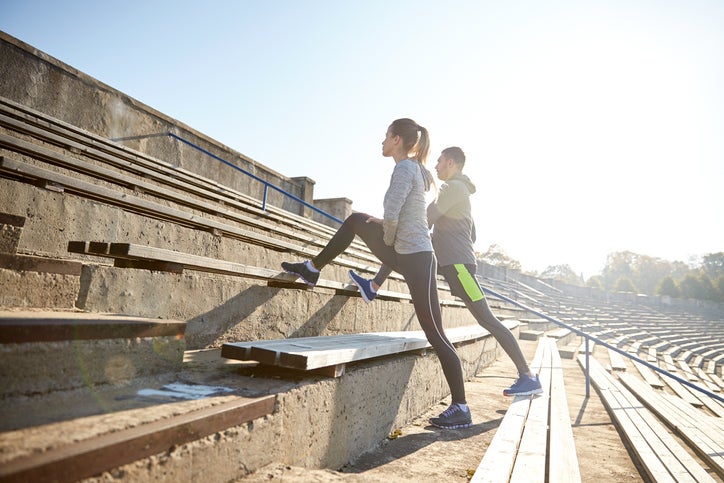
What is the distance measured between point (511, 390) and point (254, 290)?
2.38 m

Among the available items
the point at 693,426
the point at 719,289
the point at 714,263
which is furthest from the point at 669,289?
the point at 693,426

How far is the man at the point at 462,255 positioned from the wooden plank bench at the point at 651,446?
2.63ft

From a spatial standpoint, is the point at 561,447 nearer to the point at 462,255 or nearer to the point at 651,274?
the point at 462,255

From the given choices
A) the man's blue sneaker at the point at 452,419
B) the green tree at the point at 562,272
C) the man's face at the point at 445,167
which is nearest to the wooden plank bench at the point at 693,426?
the man's blue sneaker at the point at 452,419

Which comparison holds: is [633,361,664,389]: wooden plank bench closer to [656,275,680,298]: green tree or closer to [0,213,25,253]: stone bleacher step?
[0,213,25,253]: stone bleacher step

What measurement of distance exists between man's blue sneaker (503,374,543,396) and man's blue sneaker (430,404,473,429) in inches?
35.4

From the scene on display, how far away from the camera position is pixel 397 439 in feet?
8.09

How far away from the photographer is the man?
3.32 m

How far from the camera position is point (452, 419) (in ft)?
8.64

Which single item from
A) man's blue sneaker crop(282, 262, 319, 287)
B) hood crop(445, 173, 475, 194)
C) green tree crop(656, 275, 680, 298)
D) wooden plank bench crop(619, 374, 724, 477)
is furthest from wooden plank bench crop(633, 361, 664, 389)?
green tree crop(656, 275, 680, 298)

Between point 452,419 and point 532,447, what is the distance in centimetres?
53

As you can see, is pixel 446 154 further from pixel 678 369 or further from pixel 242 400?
pixel 678 369

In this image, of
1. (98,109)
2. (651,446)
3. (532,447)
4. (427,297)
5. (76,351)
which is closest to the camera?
(76,351)

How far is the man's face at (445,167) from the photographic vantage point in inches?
142
